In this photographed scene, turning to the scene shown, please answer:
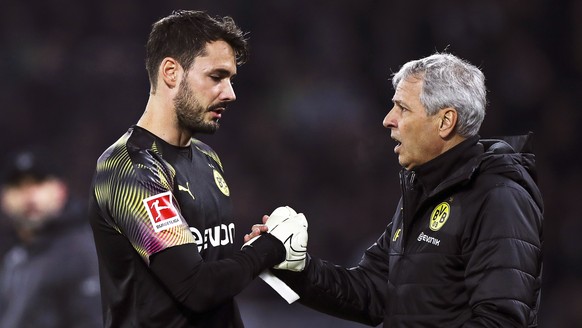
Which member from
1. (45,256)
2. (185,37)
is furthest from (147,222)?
(45,256)

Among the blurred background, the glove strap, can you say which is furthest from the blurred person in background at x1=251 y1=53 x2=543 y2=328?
the blurred background

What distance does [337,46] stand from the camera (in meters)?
8.80

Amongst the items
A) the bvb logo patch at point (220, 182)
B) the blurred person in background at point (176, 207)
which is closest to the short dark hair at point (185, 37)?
the blurred person in background at point (176, 207)

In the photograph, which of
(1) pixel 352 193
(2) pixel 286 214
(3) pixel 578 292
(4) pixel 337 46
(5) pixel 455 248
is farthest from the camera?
(4) pixel 337 46

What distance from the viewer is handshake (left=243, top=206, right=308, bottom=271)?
Answer: 373 cm

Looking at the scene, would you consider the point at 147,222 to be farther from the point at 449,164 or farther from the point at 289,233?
the point at 449,164

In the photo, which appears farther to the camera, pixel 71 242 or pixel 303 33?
pixel 303 33

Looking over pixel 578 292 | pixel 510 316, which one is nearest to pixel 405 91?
pixel 510 316

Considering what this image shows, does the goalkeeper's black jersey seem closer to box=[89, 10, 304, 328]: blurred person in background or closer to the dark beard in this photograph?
box=[89, 10, 304, 328]: blurred person in background

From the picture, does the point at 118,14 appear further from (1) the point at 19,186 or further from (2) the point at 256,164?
(1) the point at 19,186

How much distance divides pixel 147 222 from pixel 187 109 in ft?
1.79

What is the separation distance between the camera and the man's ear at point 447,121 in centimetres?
366

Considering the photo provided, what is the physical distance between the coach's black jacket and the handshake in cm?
17

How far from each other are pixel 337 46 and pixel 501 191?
218 inches
